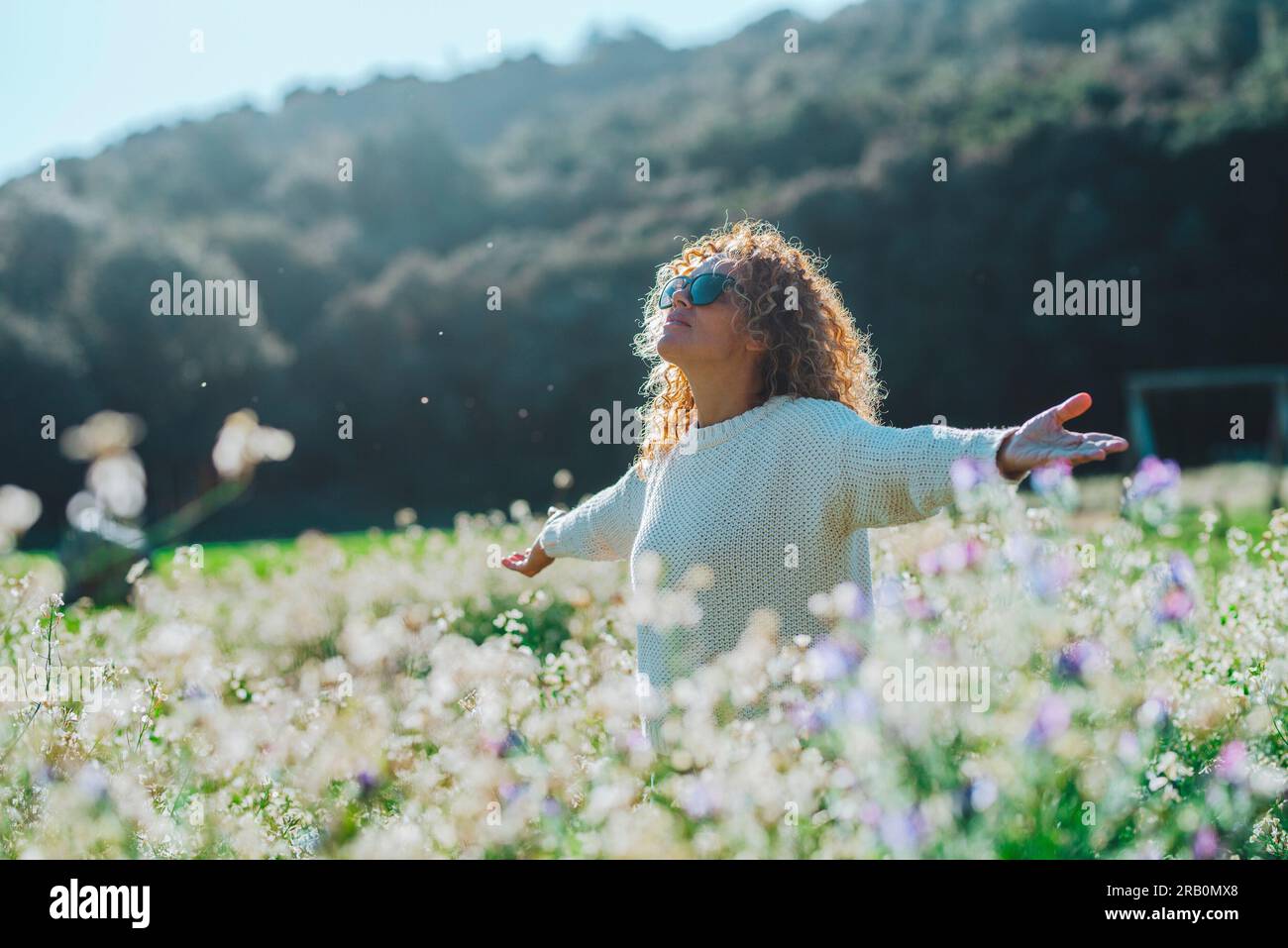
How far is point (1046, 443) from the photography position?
7.79ft

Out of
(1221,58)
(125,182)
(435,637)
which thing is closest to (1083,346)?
(1221,58)

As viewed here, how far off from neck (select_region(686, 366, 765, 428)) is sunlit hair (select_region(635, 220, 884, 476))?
2.0 inches

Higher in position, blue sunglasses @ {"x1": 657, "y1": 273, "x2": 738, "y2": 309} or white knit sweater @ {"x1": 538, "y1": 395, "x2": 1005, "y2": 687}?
blue sunglasses @ {"x1": 657, "y1": 273, "x2": 738, "y2": 309}

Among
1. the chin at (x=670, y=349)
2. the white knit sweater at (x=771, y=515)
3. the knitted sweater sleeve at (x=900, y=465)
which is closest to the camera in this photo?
the knitted sweater sleeve at (x=900, y=465)

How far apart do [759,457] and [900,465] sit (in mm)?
458

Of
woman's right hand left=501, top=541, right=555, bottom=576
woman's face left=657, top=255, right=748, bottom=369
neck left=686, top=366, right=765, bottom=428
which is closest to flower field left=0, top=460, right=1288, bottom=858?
woman's right hand left=501, top=541, right=555, bottom=576

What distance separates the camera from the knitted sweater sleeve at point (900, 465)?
2.57 m

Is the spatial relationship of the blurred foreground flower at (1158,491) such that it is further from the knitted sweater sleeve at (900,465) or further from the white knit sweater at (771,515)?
the white knit sweater at (771,515)

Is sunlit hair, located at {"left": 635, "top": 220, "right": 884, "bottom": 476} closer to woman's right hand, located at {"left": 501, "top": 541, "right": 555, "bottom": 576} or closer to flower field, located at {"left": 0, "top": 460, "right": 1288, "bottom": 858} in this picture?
woman's right hand, located at {"left": 501, "top": 541, "right": 555, "bottom": 576}

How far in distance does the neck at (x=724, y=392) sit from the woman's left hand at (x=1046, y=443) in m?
0.96

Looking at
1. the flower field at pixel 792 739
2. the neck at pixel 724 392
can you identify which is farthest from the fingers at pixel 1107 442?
the neck at pixel 724 392

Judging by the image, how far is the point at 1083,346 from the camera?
2200cm

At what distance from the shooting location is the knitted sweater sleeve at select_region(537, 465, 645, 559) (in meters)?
3.57
